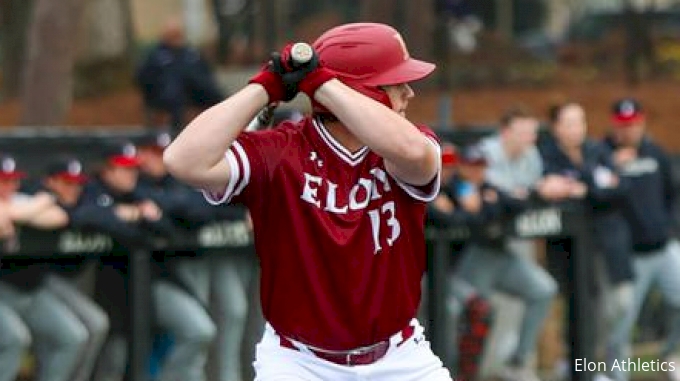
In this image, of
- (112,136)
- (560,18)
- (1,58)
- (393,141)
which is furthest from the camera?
(560,18)

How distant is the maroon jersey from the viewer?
5.82m

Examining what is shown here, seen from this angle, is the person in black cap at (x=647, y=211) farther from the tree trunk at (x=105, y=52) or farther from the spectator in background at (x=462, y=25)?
the tree trunk at (x=105, y=52)

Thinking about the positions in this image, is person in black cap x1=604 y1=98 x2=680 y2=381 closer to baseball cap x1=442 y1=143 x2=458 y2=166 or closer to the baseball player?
baseball cap x1=442 y1=143 x2=458 y2=166

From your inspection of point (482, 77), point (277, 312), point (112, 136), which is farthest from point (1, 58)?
point (277, 312)

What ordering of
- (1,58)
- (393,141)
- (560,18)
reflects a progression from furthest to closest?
(560,18) → (1,58) → (393,141)

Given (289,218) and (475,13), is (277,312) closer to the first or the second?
(289,218)

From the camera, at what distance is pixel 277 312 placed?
A: 588 cm

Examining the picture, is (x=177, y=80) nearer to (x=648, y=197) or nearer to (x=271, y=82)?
(x=648, y=197)

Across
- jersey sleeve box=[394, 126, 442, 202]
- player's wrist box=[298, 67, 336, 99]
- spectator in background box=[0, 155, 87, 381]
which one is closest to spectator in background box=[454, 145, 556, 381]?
spectator in background box=[0, 155, 87, 381]

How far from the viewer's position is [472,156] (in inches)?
462

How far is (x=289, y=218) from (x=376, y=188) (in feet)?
0.97

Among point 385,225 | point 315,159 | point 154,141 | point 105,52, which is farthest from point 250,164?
point 105,52

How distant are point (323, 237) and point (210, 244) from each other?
4.85 m

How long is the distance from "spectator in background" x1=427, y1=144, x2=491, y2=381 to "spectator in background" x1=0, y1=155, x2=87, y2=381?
8.10ft
